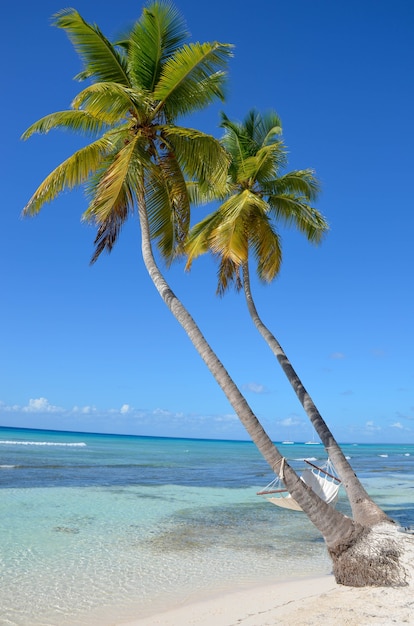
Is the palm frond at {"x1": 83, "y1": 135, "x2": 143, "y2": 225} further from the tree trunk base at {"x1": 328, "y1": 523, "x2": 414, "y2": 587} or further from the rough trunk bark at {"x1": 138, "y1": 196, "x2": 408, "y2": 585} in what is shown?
the tree trunk base at {"x1": 328, "y1": 523, "x2": 414, "y2": 587}

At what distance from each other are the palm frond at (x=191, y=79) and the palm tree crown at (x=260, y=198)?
1.73 meters

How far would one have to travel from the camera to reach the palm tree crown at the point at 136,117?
7.35 m

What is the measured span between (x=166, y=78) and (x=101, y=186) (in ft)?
6.26

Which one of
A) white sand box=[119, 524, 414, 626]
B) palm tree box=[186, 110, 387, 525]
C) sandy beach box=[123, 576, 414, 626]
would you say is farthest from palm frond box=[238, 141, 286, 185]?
sandy beach box=[123, 576, 414, 626]

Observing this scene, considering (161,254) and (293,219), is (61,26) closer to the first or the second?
(161,254)

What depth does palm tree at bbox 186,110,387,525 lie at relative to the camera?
347 inches

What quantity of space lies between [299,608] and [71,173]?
256 inches

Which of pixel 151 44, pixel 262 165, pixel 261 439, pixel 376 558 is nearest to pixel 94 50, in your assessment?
pixel 151 44

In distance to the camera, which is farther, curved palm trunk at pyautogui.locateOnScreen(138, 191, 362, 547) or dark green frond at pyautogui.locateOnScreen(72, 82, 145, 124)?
dark green frond at pyautogui.locateOnScreen(72, 82, 145, 124)

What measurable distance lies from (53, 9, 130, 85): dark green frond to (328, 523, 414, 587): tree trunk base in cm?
718

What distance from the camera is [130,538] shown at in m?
9.97

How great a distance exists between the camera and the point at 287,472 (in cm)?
585

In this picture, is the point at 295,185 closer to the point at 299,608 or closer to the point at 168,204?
the point at 168,204

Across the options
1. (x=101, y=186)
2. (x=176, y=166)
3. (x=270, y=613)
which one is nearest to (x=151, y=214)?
(x=176, y=166)
